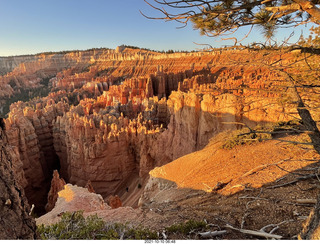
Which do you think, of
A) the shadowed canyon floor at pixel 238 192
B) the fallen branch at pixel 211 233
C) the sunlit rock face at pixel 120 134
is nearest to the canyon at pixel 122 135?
the sunlit rock face at pixel 120 134

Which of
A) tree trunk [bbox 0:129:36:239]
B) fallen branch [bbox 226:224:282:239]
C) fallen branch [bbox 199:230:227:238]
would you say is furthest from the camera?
fallen branch [bbox 199:230:227:238]

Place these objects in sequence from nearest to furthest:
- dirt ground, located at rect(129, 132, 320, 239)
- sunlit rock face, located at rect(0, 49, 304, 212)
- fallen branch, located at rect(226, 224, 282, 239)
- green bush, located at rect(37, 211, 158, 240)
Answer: fallen branch, located at rect(226, 224, 282, 239) < green bush, located at rect(37, 211, 158, 240) < dirt ground, located at rect(129, 132, 320, 239) < sunlit rock face, located at rect(0, 49, 304, 212)

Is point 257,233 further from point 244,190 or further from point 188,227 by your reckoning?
point 244,190

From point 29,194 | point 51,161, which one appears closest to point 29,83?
point 51,161

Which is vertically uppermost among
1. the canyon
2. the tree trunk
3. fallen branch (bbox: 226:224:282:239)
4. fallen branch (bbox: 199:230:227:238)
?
the tree trunk

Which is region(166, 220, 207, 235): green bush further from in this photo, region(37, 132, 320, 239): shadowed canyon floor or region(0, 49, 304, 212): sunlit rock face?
region(0, 49, 304, 212): sunlit rock face

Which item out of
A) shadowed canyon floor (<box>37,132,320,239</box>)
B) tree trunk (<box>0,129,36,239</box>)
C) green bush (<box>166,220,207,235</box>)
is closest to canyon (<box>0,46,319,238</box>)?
shadowed canyon floor (<box>37,132,320,239</box>)

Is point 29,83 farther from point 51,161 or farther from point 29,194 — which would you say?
point 29,194
